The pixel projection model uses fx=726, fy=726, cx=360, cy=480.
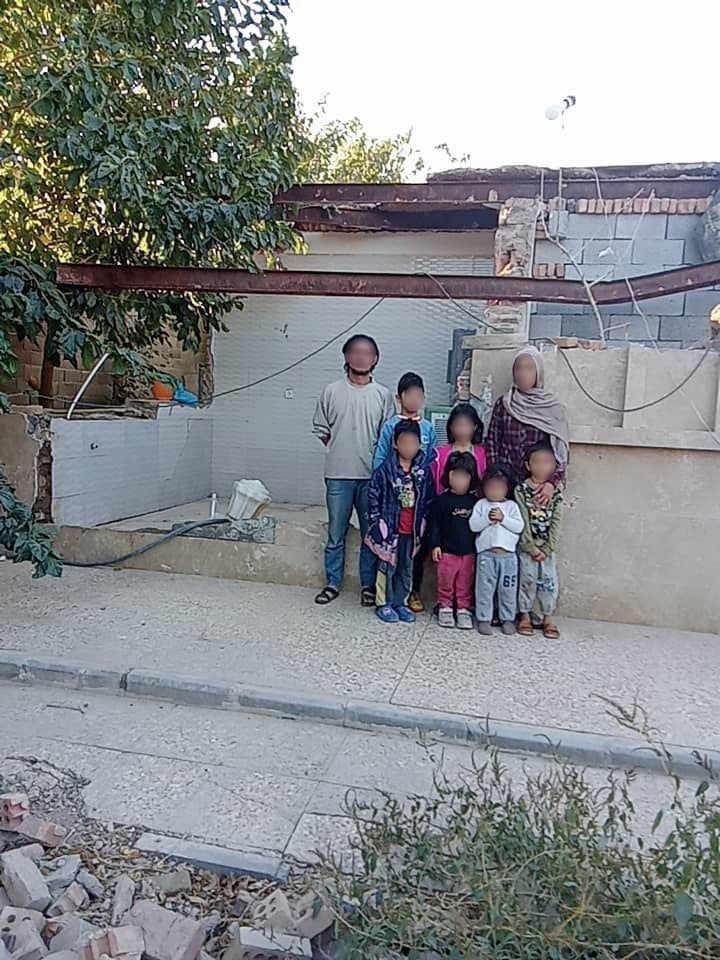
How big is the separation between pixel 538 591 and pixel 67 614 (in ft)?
9.37

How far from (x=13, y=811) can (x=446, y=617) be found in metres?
2.68

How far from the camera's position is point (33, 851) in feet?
7.43

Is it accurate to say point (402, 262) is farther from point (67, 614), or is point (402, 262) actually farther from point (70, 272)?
point (67, 614)

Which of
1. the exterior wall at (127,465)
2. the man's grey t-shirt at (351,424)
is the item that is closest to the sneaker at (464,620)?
the man's grey t-shirt at (351,424)

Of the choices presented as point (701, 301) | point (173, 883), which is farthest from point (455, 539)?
point (701, 301)

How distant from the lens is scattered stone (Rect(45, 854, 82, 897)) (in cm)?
212

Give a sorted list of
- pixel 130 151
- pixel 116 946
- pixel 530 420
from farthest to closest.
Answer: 1. pixel 530 420
2. pixel 130 151
3. pixel 116 946

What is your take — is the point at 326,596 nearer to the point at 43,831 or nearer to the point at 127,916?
the point at 43,831

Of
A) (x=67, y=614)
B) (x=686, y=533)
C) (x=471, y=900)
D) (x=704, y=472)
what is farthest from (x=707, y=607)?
(x=67, y=614)

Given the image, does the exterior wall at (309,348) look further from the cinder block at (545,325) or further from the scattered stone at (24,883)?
the scattered stone at (24,883)

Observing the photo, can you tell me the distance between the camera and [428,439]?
14.9 feet

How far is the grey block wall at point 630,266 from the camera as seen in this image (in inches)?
245

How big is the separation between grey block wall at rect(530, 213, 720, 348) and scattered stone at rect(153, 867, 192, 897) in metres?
5.37

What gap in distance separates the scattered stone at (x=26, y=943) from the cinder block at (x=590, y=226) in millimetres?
6240
